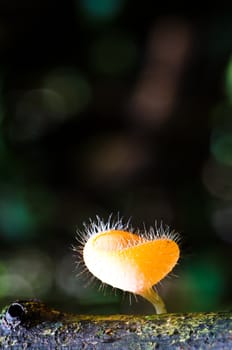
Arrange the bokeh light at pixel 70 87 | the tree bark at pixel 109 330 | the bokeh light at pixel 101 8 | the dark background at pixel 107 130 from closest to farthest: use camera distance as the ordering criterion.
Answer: the tree bark at pixel 109 330
the bokeh light at pixel 101 8
the dark background at pixel 107 130
the bokeh light at pixel 70 87

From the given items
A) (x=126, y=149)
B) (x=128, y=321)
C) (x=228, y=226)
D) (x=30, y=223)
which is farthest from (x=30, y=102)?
(x=128, y=321)

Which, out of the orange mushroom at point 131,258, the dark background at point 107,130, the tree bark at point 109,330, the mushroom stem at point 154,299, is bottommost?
the tree bark at point 109,330

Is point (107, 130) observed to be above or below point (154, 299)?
above

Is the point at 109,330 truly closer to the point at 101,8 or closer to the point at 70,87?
the point at 101,8

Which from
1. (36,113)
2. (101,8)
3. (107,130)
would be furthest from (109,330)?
(36,113)

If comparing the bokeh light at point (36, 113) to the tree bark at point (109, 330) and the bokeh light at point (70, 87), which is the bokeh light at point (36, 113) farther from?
the tree bark at point (109, 330)

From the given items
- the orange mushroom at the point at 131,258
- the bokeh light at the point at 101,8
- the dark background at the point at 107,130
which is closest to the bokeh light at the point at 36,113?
the dark background at the point at 107,130
